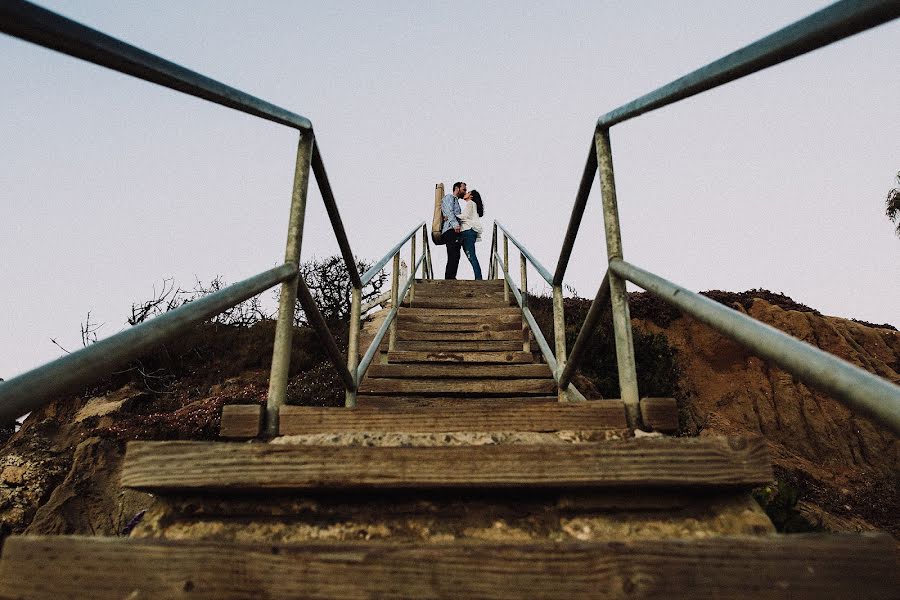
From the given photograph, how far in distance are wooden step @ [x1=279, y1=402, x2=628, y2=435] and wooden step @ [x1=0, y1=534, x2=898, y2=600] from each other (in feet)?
1.85

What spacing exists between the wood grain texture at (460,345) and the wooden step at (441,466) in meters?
3.50

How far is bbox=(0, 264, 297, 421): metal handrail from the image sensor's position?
2.25ft

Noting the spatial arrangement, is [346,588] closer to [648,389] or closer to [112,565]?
[112,565]

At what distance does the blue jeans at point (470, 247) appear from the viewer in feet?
26.9

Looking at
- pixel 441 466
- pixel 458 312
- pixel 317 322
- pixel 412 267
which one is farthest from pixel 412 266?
pixel 441 466

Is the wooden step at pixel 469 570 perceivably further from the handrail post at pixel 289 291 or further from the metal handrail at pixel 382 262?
the metal handrail at pixel 382 262

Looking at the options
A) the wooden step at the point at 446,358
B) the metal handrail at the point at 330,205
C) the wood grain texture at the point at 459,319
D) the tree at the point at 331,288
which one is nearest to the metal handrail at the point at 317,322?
the metal handrail at the point at 330,205

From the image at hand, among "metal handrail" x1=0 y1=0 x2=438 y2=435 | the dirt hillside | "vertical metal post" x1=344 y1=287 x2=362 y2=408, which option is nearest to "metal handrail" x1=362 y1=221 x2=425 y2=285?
"vertical metal post" x1=344 y1=287 x2=362 y2=408

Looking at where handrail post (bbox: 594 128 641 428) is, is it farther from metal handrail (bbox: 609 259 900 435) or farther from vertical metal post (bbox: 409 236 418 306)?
vertical metal post (bbox: 409 236 418 306)

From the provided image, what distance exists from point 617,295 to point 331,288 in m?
13.2

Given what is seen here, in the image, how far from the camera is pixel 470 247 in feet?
27.0

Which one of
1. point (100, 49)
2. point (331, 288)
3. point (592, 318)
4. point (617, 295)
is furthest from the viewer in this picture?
point (331, 288)

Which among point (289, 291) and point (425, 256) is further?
point (425, 256)

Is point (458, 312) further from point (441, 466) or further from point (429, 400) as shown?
point (441, 466)
